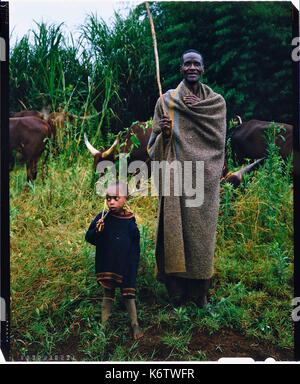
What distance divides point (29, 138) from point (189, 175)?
0.97m

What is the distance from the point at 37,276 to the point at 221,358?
1.12 meters

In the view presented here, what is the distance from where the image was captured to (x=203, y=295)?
456cm

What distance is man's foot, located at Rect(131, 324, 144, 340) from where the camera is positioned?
446 cm

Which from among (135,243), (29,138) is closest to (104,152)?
(29,138)

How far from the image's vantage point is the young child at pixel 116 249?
14.8ft

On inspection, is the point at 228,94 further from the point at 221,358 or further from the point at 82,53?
the point at 221,358

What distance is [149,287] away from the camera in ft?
15.0

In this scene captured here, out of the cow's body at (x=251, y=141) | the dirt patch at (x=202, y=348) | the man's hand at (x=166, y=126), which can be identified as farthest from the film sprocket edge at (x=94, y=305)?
the man's hand at (x=166, y=126)

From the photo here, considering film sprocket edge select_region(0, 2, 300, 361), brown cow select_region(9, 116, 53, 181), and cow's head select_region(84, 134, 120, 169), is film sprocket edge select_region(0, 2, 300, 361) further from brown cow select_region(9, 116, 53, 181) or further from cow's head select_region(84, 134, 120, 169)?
cow's head select_region(84, 134, 120, 169)

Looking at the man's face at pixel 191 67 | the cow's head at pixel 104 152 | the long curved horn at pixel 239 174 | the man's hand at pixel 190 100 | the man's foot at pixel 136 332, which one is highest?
the man's face at pixel 191 67

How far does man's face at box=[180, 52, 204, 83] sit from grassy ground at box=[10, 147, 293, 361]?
0.66 metres

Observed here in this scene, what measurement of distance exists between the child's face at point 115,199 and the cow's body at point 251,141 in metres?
0.73

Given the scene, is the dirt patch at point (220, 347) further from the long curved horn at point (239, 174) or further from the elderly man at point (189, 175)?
the long curved horn at point (239, 174)
